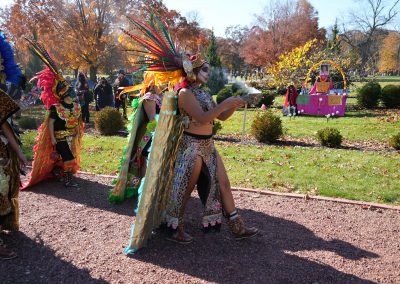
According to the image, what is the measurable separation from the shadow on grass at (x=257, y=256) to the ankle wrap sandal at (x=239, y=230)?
0.06 metres

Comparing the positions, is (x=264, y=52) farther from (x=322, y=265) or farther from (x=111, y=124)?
(x=322, y=265)

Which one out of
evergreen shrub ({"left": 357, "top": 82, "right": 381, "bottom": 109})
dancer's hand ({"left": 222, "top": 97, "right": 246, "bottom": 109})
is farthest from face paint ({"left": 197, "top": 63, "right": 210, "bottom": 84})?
evergreen shrub ({"left": 357, "top": 82, "right": 381, "bottom": 109})

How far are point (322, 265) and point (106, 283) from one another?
75.9 inches

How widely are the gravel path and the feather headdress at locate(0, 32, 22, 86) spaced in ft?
5.49

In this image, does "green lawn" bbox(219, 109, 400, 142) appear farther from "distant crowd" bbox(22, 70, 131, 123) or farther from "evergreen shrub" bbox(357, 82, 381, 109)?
"distant crowd" bbox(22, 70, 131, 123)

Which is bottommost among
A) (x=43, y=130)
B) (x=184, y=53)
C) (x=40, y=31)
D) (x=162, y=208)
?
(x=162, y=208)

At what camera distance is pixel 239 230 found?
3.80 meters

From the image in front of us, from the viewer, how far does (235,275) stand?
3197 mm

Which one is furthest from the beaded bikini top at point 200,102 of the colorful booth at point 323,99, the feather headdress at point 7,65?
the colorful booth at point 323,99

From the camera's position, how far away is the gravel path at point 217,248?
3205mm

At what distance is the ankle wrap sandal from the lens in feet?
12.5

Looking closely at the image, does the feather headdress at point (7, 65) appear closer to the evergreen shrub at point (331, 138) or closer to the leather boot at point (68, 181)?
the leather boot at point (68, 181)

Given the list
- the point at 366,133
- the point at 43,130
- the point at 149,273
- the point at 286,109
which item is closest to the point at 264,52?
the point at 286,109

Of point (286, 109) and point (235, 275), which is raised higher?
point (286, 109)
